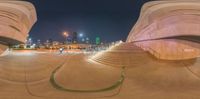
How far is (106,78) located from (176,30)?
10.7 m

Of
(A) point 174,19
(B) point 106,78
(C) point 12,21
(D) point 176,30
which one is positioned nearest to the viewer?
(B) point 106,78

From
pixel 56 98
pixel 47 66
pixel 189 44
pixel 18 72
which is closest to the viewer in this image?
pixel 56 98

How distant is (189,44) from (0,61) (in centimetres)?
1978

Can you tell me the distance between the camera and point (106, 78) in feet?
65.0

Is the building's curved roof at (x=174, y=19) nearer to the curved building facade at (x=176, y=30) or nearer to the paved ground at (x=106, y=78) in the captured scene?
the curved building facade at (x=176, y=30)

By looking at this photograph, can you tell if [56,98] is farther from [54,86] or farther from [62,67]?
[62,67]

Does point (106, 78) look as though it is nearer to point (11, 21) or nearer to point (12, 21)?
point (11, 21)

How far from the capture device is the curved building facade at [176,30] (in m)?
26.3

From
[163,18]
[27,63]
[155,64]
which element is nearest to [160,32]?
[163,18]

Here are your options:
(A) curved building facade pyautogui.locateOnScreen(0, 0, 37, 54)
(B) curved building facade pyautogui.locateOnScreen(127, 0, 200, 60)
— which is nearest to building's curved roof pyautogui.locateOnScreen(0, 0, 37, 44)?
(A) curved building facade pyautogui.locateOnScreen(0, 0, 37, 54)

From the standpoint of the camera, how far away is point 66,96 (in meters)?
15.9

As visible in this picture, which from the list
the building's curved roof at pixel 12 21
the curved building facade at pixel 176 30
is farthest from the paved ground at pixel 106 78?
the building's curved roof at pixel 12 21

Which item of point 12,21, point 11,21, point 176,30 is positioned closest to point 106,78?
point 176,30

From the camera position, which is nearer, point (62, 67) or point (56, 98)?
point (56, 98)
